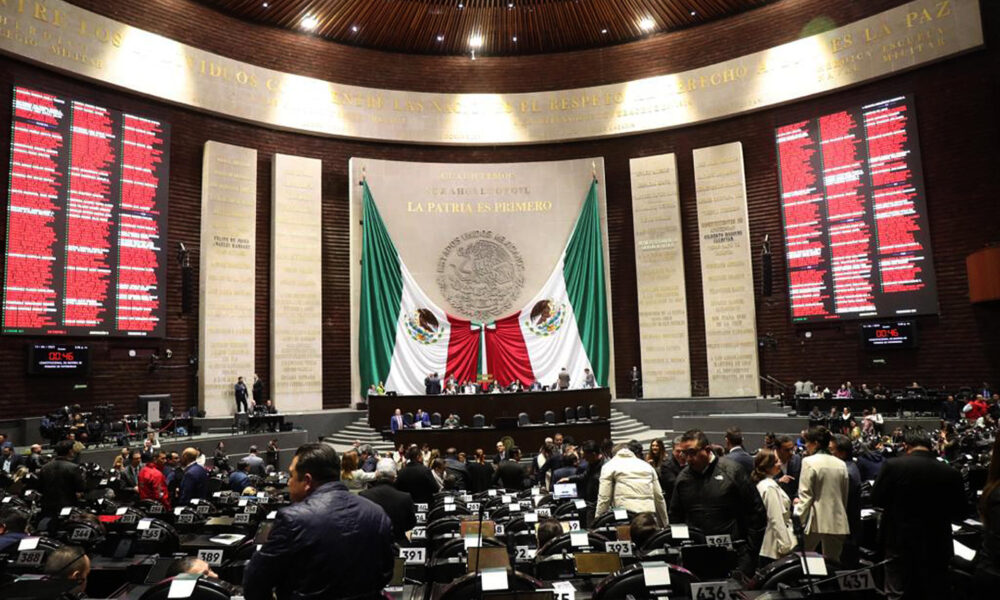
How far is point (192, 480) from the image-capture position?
→ 7.34 meters

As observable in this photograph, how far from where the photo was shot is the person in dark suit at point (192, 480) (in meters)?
7.32

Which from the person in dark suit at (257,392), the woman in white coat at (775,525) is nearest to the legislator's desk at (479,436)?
the person in dark suit at (257,392)

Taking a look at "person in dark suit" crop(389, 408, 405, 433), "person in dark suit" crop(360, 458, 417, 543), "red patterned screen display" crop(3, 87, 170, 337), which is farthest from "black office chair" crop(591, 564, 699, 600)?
"red patterned screen display" crop(3, 87, 170, 337)

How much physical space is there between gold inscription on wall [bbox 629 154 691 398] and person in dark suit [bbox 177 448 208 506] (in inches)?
529

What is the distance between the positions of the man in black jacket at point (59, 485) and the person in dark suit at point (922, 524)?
6744 millimetres

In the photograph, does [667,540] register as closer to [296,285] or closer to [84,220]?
[84,220]

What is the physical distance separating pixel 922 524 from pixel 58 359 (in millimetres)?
15237

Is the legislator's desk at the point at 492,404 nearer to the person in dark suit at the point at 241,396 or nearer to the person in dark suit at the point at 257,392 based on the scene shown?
the person in dark suit at the point at 257,392

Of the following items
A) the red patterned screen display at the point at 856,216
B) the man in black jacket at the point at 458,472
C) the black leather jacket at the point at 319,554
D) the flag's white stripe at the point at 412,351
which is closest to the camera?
the black leather jacket at the point at 319,554

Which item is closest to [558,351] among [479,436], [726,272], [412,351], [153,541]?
[412,351]

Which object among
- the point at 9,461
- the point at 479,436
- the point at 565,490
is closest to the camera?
the point at 565,490

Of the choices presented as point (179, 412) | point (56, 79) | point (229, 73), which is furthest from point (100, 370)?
point (229, 73)

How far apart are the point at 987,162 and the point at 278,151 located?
17.1 meters

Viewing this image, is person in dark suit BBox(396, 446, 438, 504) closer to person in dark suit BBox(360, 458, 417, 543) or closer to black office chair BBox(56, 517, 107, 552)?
person in dark suit BBox(360, 458, 417, 543)
